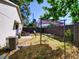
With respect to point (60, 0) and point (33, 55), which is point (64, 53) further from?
point (60, 0)

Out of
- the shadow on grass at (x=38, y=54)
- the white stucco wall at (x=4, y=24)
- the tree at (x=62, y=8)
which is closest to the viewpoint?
the shadow on grass at (x=38, y=54)

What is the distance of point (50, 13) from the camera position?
589 inches

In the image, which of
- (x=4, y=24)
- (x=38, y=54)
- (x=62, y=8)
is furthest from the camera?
(x=4, y=24)

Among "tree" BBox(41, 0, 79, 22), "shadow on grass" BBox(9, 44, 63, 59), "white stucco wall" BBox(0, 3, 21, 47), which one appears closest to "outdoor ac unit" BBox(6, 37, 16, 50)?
"shadow on grass" BBox(9, 44, 63, 59)

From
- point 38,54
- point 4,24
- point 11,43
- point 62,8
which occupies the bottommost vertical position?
point 38,54

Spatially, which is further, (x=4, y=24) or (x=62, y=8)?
(x=4, y=24)

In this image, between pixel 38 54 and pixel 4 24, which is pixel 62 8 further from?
pixel 4 24

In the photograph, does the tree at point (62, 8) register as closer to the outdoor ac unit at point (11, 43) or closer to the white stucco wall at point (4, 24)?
the outdoor ac unit at point (11, 43)

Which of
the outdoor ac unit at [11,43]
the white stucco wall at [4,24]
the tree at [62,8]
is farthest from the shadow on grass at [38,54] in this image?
the white stucco wall at [4,24]

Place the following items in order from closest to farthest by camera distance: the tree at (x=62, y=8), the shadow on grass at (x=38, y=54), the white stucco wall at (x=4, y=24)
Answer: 1. the shadow on grass at (x=38, y=54)
2. the tree at (x=62, y=8)
3. the white stucco wall at (x=4, y=24)

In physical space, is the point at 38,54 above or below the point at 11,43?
below

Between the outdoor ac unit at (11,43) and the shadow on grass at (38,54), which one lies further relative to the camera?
the outdoor ac unit at (11,43)

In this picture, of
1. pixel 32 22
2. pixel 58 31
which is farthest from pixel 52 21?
pixel 32 22

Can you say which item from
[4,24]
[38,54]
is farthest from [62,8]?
[4,24]
